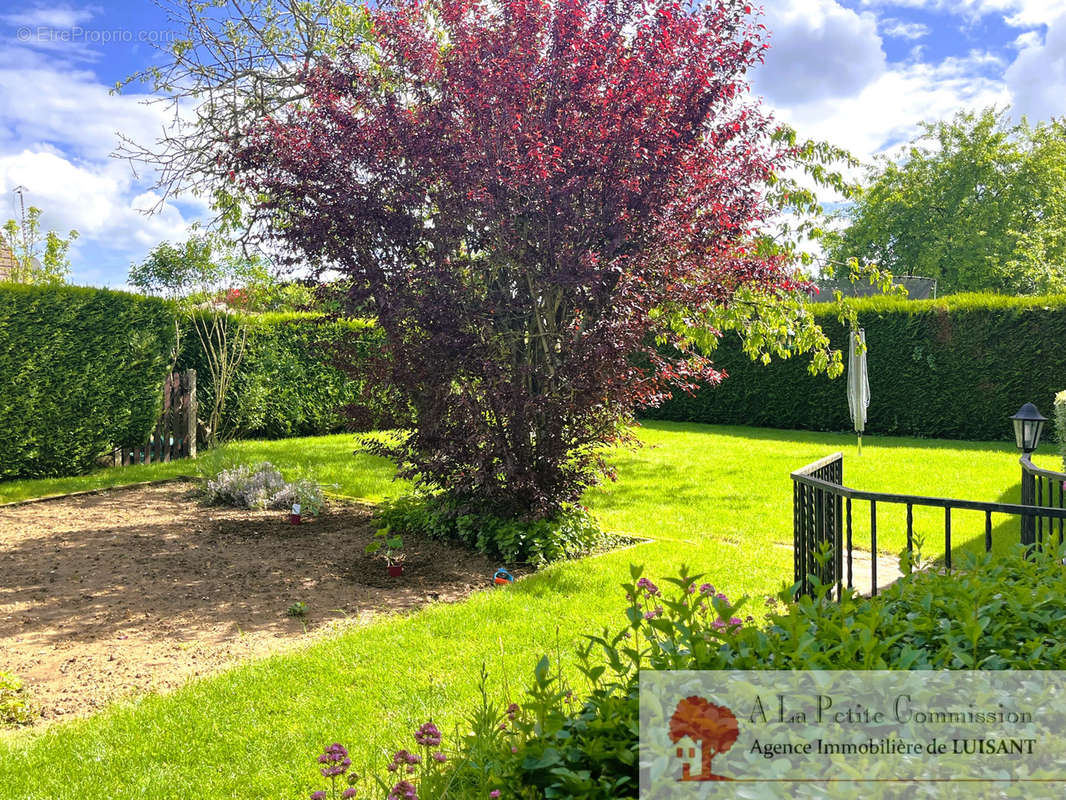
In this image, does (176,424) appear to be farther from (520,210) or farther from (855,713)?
(855,713)

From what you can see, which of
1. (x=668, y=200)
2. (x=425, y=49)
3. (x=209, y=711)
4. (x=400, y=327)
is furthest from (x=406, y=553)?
(x=425, y=49)

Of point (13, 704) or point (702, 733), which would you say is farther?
point (13, 704)

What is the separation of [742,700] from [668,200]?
5.30 m

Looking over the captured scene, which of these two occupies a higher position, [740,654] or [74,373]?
[74,373]

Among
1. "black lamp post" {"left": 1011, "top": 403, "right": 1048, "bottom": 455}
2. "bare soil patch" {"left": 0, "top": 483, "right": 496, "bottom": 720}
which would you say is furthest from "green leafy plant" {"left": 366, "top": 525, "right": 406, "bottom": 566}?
"black lamp post" {"left": 1011, "top": 403, "right": 1048, "bottom": 455}

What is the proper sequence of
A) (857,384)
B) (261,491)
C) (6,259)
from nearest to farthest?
(261,491)
(857,384)
(6,259)

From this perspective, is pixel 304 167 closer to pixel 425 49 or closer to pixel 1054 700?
pixel 425 49

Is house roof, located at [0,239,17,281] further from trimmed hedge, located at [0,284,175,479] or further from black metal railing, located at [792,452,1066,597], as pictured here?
black metal railing, located at [792,452,1066,597]

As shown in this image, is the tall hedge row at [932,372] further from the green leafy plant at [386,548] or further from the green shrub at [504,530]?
the green leafy plant at [386,548]

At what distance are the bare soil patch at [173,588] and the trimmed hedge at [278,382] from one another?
201 inches

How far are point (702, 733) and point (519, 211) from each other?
5100 millimetres

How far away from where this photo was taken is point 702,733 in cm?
165

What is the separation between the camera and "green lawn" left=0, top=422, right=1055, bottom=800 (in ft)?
10.4

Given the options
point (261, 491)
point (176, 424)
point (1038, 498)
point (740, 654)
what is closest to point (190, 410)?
point (176, 424)
